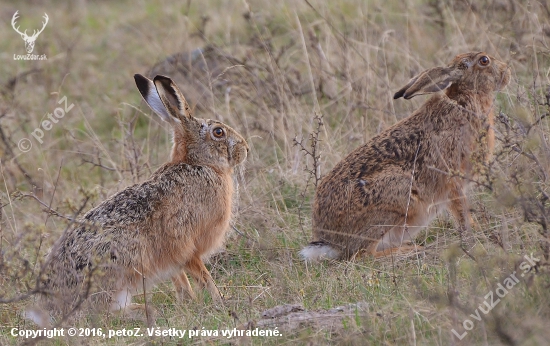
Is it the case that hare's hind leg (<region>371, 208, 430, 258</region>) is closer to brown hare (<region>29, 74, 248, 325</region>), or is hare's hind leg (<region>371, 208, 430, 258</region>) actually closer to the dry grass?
the dry grass

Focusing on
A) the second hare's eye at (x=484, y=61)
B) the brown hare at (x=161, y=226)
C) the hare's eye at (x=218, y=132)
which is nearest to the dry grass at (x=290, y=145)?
the brown hare at (x=161, y=226)

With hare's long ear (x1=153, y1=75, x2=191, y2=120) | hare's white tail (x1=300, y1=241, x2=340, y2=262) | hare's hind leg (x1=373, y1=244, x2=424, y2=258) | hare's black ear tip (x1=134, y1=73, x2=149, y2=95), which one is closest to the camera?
hare's hind leg (x1=373, y1=244, x2=424, y2=258)

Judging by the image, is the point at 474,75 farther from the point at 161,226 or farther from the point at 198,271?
the point at 161,226

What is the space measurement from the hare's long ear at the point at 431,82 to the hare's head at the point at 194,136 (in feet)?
4.53

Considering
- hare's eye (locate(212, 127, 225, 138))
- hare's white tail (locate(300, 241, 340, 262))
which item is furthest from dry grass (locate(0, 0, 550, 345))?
hare's eye (locate(212, 127, 225, 138))

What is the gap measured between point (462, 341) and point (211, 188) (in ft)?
9.01

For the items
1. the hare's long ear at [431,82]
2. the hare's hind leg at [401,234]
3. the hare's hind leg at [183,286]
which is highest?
the hare's long ear at [431,82]

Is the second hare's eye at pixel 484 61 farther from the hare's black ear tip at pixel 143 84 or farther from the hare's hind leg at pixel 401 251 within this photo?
the hare's black ear tip at pixel 143 84

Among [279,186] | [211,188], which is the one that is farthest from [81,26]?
[211,188]

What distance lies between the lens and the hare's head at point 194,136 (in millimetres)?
6414

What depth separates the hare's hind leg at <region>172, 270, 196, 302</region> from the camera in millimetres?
5920

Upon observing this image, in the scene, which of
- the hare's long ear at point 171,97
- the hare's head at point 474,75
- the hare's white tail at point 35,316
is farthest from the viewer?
the hare's head at point 474,75

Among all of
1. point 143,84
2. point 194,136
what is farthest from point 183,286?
point 143,84

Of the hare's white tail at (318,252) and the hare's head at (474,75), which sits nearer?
the hare's white tail at (318,252)
